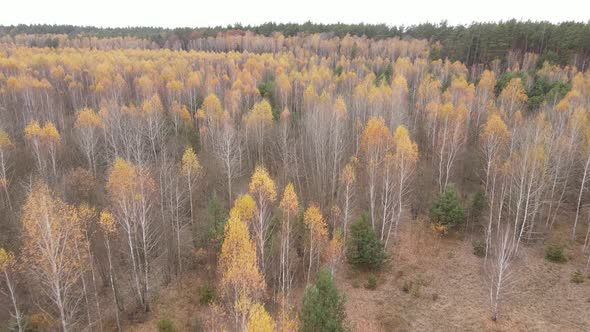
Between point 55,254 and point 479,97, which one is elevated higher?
point 479,97

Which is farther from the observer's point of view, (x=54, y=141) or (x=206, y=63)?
(x=206, y=63)

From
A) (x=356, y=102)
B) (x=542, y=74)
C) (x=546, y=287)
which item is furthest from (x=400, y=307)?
(x=542, y=74)

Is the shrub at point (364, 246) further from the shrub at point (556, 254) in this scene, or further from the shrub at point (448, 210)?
the shrub at point (556, 254)

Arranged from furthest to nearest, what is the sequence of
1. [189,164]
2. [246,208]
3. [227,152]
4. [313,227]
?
1. [227,152]
2. [189,164]
3. [313,227]
4. [246,208]

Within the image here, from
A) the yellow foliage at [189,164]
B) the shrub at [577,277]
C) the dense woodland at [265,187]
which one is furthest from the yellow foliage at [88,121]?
the shrub at [577,277]

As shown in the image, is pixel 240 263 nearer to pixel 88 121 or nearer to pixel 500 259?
pixel 500 259

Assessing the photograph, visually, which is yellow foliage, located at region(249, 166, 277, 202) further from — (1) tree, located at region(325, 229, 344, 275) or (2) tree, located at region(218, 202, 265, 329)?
(1) tree, located at region(325, 229, 344, 275)

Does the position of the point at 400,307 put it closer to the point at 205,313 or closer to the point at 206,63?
the point at 205,313

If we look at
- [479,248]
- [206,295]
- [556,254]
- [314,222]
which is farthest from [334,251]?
[556,254]
